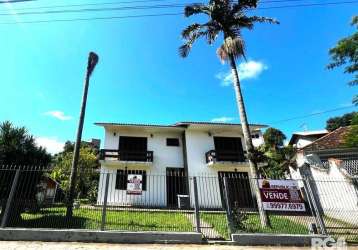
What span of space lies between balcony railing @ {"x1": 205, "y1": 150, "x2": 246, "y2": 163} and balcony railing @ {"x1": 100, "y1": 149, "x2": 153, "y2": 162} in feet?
14.3

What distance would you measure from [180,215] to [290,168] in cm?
1051

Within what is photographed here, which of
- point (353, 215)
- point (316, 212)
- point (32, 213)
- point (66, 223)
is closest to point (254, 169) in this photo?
point (316, 212)

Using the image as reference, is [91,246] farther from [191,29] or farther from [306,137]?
[306,137]

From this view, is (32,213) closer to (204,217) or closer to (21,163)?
(21,163)

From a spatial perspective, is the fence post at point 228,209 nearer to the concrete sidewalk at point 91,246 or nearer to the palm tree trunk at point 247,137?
the concrete sidewalk at point 91,246

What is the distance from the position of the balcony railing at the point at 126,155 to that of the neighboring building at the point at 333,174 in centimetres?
1030

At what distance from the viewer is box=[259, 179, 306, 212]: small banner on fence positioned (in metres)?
8.36

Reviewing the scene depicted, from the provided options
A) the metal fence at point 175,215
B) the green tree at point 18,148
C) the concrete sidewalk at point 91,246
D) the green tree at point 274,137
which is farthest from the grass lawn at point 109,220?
the green tree at point 274,137

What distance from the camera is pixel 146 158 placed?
1827 centimetres

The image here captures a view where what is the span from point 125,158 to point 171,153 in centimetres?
356

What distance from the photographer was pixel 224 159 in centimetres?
1834

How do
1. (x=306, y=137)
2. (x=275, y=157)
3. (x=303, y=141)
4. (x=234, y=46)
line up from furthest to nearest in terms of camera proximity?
(x=303, y=141) → (x=306, y=137) → (x=275, y=157) → (x=234, y=46)

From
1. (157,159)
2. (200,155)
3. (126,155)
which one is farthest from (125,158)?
(200,155)

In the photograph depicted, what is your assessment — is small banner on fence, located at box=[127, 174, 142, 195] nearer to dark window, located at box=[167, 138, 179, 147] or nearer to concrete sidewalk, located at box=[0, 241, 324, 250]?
concrete sidewalk, located at box=[0, 241, 324, 250]
